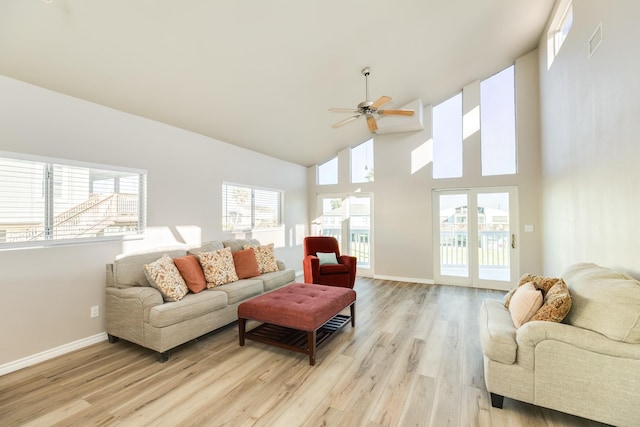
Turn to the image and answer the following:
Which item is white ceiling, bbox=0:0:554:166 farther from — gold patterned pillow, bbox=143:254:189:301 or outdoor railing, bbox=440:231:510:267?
outdoor railing, bbox=440:231:510:267

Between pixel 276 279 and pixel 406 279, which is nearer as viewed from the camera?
pixel 276 279

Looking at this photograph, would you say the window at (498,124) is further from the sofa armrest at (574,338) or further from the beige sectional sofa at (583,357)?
the sofa armrest at (574,338)

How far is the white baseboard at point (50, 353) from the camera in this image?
8.09 ft

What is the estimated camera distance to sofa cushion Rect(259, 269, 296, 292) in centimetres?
398

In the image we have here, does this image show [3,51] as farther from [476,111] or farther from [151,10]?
[476,111]

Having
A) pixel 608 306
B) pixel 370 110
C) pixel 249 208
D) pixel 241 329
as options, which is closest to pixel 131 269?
pixel 241 329

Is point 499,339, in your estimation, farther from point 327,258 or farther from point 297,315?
point 327,258

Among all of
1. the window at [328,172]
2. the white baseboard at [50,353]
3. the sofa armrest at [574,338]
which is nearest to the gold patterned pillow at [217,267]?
the white baseboard at [50,353]

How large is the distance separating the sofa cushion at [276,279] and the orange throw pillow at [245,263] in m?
0.16

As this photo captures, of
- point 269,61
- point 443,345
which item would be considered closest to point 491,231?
point 443,345

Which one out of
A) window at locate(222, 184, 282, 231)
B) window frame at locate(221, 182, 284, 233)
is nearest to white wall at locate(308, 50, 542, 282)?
window frame at locate(221, 182, 284, 233)

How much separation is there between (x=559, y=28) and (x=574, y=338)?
4.33 metres

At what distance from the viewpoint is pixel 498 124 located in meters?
5.10

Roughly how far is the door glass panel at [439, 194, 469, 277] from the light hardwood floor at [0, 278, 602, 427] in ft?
7.58
